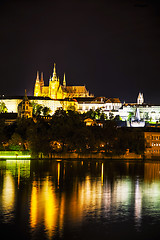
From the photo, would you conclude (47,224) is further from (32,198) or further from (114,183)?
(114,183)

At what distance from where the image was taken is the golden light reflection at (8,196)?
1314 inches

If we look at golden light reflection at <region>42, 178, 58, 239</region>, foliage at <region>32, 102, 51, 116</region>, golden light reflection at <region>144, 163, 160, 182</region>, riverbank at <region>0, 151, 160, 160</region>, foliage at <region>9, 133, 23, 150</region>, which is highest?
foliage at <region>32, 102, 51, 116</region>

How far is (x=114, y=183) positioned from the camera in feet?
169

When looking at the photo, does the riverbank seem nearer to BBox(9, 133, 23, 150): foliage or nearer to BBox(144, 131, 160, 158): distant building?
BBox(9, 133, 23, 150): foliage

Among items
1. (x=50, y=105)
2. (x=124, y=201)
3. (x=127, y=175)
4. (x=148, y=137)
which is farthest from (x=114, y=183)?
(x=50, y=105)

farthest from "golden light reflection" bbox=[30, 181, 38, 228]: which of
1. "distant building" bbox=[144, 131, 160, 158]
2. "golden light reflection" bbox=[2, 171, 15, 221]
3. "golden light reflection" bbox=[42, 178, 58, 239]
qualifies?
"distant building" bbox=[144, 131, 160, 158]

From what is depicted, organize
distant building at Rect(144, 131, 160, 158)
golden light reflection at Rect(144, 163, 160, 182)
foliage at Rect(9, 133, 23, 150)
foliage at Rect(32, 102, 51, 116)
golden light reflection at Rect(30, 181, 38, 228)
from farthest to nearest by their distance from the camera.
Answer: foliage at Rect(32, 102, 51, 116), distant building at Rect(144, 131, 160, 158), foliage at Rect(9, 133, 23, 150), golden light reflection at Rect(144, 163, 160, 182), golden light reflection at Rect(30, 181, 38, 228)

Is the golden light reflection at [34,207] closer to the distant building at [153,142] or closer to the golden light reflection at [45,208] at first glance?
the golden light reflection at [45,208]

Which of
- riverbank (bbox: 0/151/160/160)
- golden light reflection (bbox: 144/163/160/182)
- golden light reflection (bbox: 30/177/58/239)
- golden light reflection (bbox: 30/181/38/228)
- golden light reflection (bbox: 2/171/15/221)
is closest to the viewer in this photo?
golden light reflection (bbox: 30/177/58/239)

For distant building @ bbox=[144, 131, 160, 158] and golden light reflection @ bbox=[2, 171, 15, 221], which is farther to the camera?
distant building @ bbox=[144, 131, 160, 158]

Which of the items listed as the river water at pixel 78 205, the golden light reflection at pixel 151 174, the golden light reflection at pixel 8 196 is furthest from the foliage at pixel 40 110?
the golden light reflection at pixel 8 196

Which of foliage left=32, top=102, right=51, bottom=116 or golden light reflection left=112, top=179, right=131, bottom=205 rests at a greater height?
foliage left=32, top=102, right=51, bottom=116

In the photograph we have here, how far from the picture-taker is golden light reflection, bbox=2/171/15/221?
1314 inches

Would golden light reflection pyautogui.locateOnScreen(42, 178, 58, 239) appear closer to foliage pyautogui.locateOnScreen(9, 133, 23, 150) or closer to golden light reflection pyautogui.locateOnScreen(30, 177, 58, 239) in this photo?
golden light reflection pyautogui.locateOnScreen(30, 177, 58, 239)
